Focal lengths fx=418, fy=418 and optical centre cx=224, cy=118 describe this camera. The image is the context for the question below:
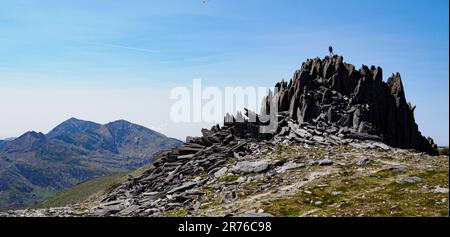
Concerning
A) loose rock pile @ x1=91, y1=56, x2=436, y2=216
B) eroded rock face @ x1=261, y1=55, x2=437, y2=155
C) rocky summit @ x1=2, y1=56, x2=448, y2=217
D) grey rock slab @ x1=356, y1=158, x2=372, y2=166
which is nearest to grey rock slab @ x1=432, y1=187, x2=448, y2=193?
rocky summit @ x1=2, y1=56, x2=448, y2=217

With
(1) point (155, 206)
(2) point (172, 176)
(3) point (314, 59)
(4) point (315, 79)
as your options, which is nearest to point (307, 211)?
(1) point (155, 206)

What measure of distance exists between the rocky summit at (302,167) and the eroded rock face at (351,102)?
26 cm

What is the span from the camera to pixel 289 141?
212ft

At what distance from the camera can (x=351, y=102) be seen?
8400 cm

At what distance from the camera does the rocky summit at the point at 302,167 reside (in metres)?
36.4

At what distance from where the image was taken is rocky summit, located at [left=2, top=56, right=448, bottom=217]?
36.4 m

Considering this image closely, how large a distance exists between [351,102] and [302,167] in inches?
1490

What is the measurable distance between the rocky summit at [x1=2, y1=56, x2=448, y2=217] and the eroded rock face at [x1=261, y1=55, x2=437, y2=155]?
264 millimetres

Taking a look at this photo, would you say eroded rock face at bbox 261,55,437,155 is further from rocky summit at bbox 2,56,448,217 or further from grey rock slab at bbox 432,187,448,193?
grey rock slab at bbox 432,187,448,193

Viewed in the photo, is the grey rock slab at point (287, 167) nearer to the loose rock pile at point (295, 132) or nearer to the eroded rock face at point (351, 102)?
the loose rock pile at point (295, 132)

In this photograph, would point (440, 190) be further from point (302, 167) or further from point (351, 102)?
point (351, 102)

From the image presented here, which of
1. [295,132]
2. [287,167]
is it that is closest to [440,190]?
[287,167]

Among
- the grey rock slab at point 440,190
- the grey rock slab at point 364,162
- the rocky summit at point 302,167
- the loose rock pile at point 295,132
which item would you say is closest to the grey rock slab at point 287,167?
the rocky summit at point 302,167
